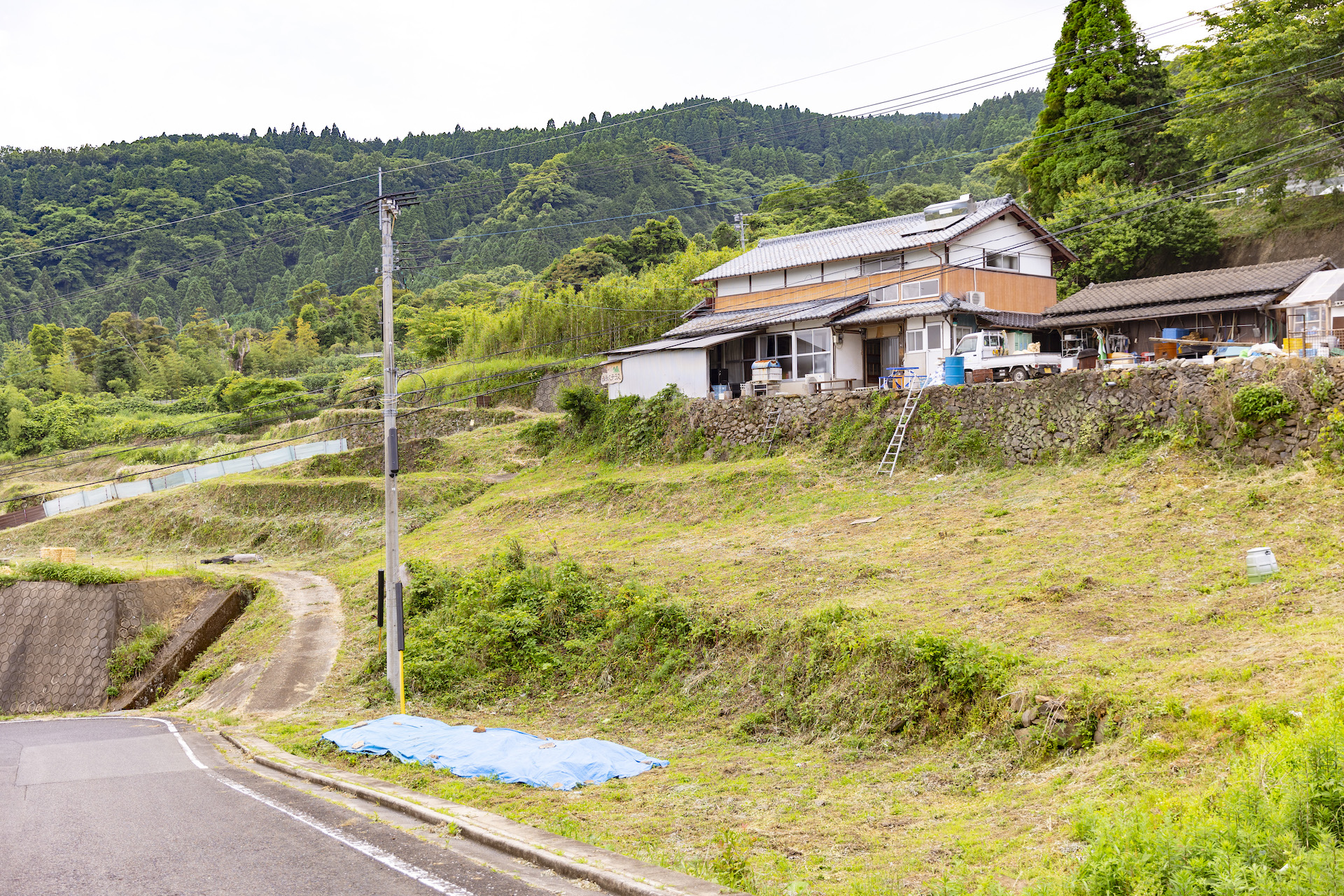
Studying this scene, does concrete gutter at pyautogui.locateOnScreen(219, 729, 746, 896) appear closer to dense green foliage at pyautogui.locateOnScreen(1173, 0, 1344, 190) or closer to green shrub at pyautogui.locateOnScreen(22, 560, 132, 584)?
green shrub at pyautogui.locateOnScreen(22, 560, 132, 584)

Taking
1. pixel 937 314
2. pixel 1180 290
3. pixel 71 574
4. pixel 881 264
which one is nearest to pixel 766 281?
pixel 881 264

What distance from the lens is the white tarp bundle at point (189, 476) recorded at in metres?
42.7

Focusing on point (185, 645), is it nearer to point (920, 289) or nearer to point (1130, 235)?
point (920, 289)

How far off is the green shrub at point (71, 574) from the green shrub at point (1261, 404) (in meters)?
30.1

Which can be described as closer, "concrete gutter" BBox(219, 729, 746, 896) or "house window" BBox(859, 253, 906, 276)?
"concrete gutter" BBox(219, 729, 746, 896)

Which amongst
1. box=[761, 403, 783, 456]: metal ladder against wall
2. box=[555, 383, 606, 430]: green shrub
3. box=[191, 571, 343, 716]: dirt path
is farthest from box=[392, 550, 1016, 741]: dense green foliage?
box=[555, 383, 606, 430]: green shrub

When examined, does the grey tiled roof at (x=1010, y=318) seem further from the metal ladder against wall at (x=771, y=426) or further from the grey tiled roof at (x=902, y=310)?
the metal ladder against wall at (x=771, y=426)

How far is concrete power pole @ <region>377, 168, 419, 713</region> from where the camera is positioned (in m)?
16.3

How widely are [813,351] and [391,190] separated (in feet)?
325

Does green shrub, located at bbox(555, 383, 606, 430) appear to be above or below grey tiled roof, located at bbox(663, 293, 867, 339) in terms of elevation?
below

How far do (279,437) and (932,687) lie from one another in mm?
47640

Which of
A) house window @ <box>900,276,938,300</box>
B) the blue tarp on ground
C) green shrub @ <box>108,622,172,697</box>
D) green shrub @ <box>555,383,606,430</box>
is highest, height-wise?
house window @ <box>900,276,938,300</box>

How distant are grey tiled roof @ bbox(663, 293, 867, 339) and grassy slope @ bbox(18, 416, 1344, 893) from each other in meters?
6.27

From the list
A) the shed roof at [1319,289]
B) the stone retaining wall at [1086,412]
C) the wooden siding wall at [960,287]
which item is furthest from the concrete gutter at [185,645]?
the shed roof at [1319,289]
